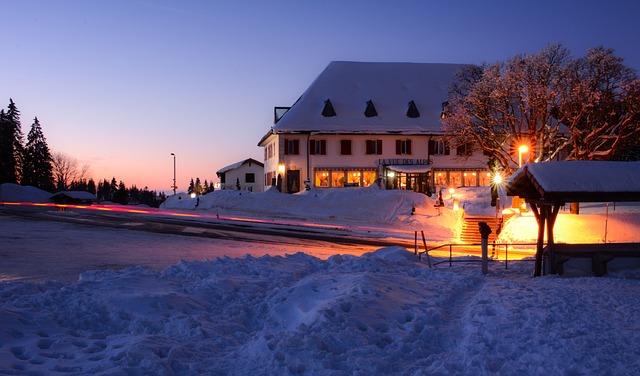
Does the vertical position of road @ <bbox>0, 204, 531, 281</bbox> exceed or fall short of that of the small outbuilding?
it falls short

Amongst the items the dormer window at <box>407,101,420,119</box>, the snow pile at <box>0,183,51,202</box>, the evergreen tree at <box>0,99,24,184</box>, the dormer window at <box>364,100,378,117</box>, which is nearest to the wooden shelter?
the dormer window at <box>364,100,378,117</box>

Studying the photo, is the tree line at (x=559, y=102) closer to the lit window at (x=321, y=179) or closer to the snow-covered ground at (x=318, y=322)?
the lit window at (x=321, y=179)

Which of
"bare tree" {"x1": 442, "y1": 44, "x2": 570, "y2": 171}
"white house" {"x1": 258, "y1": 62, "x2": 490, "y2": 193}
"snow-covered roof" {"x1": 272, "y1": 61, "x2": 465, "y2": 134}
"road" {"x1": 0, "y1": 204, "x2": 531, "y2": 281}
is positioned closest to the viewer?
"road" {"x1": 0, "y1": 204, "x2": 531, "y2": 281}

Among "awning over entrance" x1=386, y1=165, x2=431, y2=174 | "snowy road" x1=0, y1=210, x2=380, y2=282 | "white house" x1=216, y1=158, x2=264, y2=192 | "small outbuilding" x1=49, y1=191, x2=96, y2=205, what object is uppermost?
"white house" x1=216, y1=158, x2=264, y2=192

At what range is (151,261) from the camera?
58.0 feet

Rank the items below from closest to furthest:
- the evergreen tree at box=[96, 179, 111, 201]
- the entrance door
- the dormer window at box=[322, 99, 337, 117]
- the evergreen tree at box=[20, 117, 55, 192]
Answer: the entrance door, the dormer window at box=[322, 99, 337, 117], the evergreen tree at box=[20, 117, 55, 192], the evergreen tree at box=[96, 179, 111, 201]

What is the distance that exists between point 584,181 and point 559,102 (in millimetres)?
25152

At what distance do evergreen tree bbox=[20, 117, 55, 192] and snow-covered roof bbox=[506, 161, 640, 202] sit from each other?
3669 inches

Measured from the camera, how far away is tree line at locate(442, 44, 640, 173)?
111 ft

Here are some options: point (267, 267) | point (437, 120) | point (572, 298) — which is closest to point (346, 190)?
point (437, 120)

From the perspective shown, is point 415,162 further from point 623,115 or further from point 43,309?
point 43,309

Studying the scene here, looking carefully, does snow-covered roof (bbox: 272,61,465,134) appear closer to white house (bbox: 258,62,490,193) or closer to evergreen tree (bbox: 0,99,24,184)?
white house (bbox: 258,62,490,193)

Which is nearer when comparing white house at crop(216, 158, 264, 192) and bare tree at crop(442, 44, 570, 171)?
bare tree at crop(442, 44, 570, 171)

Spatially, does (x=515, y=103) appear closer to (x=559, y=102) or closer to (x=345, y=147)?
(x=559, y=102)
